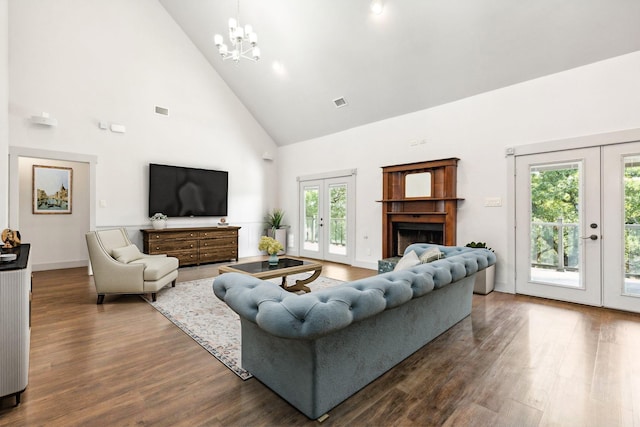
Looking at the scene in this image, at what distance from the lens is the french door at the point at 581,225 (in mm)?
3576

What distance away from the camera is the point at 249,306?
170cm

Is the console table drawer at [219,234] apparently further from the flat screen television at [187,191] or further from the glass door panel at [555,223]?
the glass door panel at [555,223]

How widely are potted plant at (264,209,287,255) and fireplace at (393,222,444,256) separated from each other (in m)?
3.15

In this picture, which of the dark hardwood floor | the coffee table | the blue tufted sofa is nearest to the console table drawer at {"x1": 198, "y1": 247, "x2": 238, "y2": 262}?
the coffee table

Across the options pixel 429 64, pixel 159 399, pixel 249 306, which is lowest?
pixel 159 399

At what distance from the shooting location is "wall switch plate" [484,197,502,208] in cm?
454

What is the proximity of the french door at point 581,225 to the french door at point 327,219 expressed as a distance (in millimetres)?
3185

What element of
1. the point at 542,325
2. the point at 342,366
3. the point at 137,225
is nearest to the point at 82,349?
the point at 342,366

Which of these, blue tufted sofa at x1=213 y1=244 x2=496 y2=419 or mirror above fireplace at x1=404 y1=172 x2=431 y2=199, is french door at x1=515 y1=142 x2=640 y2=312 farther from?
blue tufted sofa at x1=213 y1=244 x2=496 y2=419

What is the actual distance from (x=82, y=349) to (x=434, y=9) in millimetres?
5302

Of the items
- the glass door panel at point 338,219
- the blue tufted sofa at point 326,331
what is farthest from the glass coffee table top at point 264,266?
the glass door panel at point 338,219

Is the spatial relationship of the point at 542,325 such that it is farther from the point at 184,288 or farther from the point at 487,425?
the point at 184,288

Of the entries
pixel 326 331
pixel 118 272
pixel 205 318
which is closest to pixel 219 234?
pixel 118 272

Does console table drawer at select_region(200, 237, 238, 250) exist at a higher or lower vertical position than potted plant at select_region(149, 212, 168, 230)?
lower
